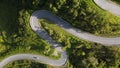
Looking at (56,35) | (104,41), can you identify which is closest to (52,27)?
(56,35)

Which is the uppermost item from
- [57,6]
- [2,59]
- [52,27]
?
[57,6]

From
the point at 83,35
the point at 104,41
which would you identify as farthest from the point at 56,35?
the point at 104,41

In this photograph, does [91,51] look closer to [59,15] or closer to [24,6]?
[59,15]

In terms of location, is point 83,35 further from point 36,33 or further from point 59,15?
point 36,33

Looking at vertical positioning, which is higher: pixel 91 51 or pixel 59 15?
pixel 59 15

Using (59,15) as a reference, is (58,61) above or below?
below

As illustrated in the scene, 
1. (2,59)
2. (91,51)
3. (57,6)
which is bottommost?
(2,59)

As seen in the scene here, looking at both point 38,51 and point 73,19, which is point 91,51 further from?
point 38,51

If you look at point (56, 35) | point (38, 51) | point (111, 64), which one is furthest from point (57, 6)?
point (111, 64)

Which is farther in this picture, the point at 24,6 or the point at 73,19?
the point at 24,6

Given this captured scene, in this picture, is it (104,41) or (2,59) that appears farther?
(2,59)
